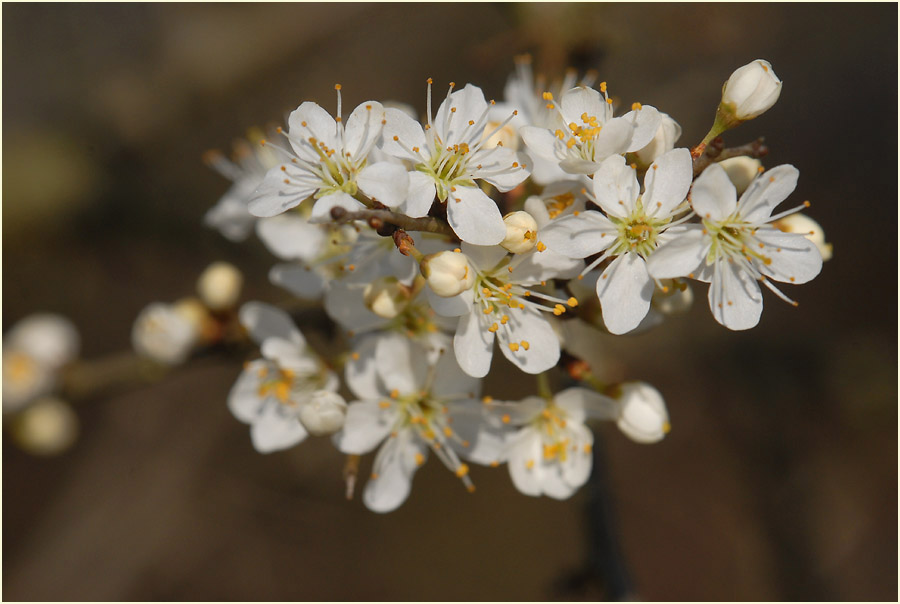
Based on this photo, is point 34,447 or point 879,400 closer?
point 34,447

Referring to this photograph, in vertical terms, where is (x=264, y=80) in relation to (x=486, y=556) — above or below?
above

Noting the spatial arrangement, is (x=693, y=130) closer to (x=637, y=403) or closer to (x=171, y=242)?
(x=637, y=403)

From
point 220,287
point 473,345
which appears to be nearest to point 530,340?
point 473,345

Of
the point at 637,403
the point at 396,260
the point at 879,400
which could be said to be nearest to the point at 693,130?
the point at 879,400

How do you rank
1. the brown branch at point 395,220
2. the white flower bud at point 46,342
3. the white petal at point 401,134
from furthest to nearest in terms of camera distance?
the white flower bud at point 46,342
the white petal at point 401,134
the brown branch at point 395,220

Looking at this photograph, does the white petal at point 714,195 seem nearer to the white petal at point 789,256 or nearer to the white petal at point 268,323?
the white petal at point 789,256

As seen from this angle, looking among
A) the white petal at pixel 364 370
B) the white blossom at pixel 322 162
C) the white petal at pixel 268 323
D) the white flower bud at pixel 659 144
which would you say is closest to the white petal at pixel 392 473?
the white petal at pixel 364 370
